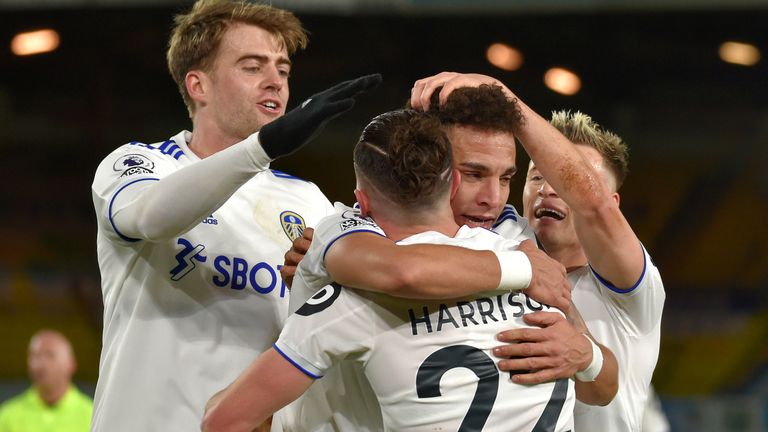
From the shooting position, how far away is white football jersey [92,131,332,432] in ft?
9.74

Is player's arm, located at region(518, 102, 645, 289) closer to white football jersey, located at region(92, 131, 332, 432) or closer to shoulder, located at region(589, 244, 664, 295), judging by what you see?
shoulder, located at region(589, 244, 664, 295)

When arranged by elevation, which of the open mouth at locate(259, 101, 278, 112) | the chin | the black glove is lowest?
the chin

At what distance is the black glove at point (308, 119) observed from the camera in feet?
8.16

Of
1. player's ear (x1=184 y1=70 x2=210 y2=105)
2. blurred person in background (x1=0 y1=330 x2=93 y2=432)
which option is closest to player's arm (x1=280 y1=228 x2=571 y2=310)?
player's ear (x1=184 y1=70 x2=210 y2=105)

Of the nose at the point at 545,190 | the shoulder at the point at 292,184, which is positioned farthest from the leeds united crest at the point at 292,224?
the nose at the point at 545,190

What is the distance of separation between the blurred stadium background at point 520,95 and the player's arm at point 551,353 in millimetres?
8007

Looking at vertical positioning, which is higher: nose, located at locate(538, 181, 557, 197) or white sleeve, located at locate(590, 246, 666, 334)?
nose, located at locate(538, 181, 557, 197)

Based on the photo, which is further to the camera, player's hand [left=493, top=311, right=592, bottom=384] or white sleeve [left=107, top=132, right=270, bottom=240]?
white sleeve [left=107, top=132, right=270, bottom=240]

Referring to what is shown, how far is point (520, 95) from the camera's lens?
36.5ft

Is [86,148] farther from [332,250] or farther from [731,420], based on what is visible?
[332,250]

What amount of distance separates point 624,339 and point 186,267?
134 centimetres

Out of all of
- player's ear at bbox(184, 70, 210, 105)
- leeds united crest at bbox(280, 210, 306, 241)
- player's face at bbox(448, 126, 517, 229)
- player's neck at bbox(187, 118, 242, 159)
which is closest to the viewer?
player's face at bbox(448, 126, 517, 229)

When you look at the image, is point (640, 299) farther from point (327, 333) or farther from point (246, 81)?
point (246, 81)

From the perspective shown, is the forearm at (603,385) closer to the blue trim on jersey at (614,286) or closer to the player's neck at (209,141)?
the blue trim on jersey at (614,286)
